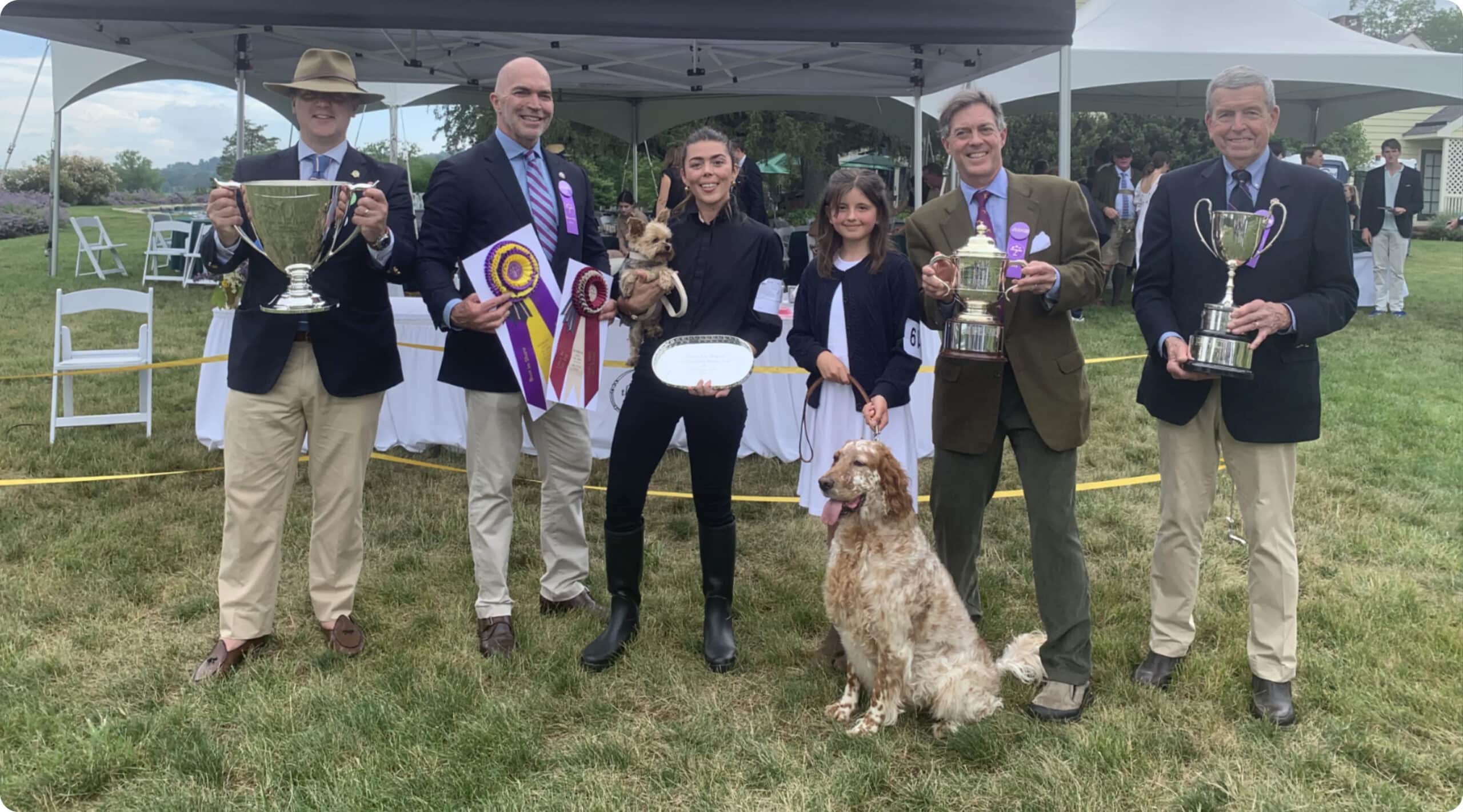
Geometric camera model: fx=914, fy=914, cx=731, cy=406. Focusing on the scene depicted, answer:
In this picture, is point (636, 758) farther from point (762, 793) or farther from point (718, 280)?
point (718, 280)

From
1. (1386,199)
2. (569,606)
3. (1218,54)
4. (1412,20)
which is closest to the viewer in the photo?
(569,606)

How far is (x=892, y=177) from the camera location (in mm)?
23734

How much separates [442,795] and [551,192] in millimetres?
2188

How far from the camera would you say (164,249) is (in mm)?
15055

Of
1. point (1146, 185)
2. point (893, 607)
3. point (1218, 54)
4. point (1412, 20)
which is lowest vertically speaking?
point (893, 607)

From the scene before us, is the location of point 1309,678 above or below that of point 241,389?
below

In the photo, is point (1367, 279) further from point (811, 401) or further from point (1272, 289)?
point (811, 401)

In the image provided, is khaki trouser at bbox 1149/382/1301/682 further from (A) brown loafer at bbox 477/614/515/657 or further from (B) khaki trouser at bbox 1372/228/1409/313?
(B) khaki trouser at bbox 1372/228/1409/313

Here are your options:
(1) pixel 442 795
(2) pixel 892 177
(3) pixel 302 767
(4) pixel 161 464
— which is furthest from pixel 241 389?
(2) pixel 892 177

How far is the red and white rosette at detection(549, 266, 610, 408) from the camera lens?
3.52 m

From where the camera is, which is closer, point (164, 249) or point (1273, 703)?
point (1273, 703)

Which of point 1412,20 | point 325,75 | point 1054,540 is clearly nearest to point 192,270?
point 325,75

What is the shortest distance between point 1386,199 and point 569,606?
42.8 ft

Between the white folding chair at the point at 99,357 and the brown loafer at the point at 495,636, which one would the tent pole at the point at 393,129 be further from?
the brown loafer at the point at 495,636
